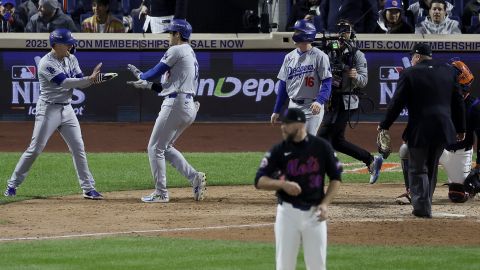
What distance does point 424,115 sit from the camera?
12.4 meters

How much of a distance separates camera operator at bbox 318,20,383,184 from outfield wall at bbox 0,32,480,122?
19.2 ft

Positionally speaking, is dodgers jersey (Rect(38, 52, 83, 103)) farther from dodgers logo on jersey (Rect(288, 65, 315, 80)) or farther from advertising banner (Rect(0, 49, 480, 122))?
advertising banner (Rect(0, 49, 480, 122))

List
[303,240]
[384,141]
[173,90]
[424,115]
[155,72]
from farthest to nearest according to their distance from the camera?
[173,90]
[384,141]
[155,72]
[424,115]
[303,240]

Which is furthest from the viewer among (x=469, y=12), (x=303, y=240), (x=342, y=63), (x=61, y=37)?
(x=469, y=12)

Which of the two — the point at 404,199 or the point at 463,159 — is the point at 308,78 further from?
the point at 463,159

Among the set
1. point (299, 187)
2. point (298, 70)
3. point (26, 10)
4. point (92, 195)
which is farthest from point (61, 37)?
point (26, 10)

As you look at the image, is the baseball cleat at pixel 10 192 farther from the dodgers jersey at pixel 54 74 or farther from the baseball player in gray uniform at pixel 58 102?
the dodgers jersey at pixel 54 74

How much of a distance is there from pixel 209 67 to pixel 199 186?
725 cm

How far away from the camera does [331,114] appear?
1502cm

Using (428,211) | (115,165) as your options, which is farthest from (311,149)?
(115,165)

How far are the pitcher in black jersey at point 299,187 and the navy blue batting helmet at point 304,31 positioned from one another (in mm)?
4899

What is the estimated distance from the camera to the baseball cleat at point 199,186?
45.6ft

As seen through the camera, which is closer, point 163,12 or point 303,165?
point 303,165

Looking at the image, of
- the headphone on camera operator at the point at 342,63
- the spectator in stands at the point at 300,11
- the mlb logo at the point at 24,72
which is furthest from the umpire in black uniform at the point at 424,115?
the mlb logo at the point at 24,72
